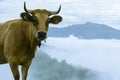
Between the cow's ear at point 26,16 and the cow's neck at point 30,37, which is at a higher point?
the cow's ear at point 26,16

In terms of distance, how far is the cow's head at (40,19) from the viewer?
15711 mm

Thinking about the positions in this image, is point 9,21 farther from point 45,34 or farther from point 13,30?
point 45,34

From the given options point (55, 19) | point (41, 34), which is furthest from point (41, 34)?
point (55, 19)

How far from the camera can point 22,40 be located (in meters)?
17.5

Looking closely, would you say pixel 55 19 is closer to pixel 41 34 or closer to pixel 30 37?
pixel 30 37

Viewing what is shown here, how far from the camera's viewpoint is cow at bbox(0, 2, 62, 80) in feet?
54.2

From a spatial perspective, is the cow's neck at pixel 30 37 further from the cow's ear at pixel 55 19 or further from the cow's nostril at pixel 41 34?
the cow's nostril at pixel 41 34

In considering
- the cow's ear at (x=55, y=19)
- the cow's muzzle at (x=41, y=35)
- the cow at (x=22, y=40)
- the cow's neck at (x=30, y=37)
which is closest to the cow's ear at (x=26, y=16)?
the cow at (x=22, y=40)

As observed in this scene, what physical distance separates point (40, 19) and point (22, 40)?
167 cm

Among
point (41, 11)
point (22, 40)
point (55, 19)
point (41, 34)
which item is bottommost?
point (22, 40)

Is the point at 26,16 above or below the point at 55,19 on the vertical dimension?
above

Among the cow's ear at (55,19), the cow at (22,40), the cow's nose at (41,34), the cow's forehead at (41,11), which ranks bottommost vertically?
the cow at (22,40)

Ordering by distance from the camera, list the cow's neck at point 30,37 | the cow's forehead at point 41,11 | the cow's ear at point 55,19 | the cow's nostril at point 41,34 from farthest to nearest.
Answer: the cow's neck at point 30,37 < the cow's ear at point 55,19 < the cow's forehead at point 41,11 < the cow's nostril at point 41,34

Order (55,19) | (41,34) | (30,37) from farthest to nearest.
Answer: (30,37)
(55,19)
(41,34)
